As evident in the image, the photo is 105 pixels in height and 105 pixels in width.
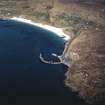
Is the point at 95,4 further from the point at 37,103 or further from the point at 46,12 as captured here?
the point at 37,103

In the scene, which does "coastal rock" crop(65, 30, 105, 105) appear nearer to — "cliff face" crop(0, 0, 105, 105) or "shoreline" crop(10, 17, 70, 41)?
"cliff face" crop(0, 0, 105, 105)

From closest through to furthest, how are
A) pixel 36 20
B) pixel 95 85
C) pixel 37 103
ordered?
1. pixel 37 103
2. pixel 95 85
3. pixel 36 20

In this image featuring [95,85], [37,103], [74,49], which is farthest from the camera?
[74,49]

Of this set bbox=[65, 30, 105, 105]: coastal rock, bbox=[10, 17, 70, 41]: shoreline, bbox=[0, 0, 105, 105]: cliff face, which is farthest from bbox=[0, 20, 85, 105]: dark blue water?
bbox=[0, 0, 105, 105]: cliff face

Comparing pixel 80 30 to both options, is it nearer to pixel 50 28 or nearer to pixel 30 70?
pixel 50 28

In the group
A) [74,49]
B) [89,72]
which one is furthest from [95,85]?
[74,49]

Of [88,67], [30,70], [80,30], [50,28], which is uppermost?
[80,30]

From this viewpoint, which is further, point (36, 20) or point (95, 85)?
point (36, 20)

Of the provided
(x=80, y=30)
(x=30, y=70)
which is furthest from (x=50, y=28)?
(x=30, y=70)
